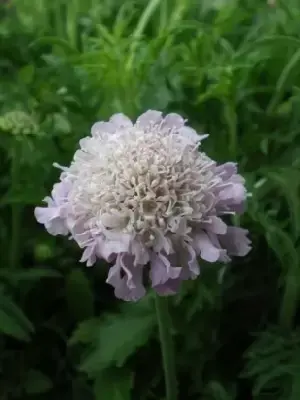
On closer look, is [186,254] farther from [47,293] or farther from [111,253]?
[47,293]

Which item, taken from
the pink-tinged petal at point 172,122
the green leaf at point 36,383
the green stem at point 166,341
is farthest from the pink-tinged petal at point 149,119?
the green leaf at point 36,383

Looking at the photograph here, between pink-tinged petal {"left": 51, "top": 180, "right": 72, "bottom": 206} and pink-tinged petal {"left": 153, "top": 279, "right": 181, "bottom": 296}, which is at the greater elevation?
pink-tinged petal {"left": 51, "top": 180, "right": 72, "bottom": 206}

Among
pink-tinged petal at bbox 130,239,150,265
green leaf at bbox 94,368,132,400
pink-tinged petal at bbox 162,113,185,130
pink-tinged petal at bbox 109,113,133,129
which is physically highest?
pink-tinged petal at bbox 109,113,133,129

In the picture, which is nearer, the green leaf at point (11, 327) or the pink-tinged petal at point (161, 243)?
the pink-tinged petal at point (161, 243)

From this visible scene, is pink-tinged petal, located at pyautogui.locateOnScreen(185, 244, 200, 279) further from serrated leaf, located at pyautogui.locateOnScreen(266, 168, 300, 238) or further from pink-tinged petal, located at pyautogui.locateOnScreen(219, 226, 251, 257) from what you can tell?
serrated leaf, located at pyautogui.locateOnScreen(266, 168, 300, 238)

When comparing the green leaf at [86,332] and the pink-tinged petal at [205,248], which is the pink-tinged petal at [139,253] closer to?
the pink-tinged petal at [205,248]

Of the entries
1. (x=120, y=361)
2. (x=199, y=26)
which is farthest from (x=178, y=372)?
(x=199, y=26)

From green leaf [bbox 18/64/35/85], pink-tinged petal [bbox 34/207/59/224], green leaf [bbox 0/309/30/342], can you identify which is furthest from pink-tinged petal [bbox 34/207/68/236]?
green leaf [bbox 18/64/35/85]
